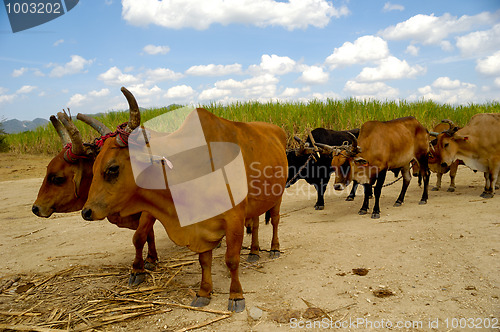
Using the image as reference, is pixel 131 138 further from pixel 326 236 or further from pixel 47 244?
pixel 47 244

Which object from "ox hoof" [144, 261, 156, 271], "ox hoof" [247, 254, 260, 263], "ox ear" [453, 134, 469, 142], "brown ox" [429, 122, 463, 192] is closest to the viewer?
"ox hoof" [144, 261, 156, 271]

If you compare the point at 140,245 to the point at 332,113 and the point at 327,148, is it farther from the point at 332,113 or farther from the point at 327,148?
the point at 332,113

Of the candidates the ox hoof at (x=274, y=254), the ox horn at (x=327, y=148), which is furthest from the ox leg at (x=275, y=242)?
the ox horn at (x=327, y=148)

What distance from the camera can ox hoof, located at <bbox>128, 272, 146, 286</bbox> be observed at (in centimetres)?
385

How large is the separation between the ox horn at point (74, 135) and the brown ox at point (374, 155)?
4.17 m

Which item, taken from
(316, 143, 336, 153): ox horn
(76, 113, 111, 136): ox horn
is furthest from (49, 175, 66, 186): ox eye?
(316, 143, 336, 153): ox horn

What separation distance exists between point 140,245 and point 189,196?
1.14m

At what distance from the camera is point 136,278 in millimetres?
3863

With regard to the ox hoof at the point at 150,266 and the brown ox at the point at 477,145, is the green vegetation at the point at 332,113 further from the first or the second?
the ox hoof at the point at 150,266

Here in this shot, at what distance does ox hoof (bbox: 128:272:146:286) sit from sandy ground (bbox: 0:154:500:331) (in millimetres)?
83

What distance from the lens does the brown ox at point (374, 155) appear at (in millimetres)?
6285

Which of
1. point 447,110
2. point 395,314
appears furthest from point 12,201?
point 447,110

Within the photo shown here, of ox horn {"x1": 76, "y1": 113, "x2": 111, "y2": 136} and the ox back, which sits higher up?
ox horn {"x1": 76, "y1": 113, "x2": 111, "y2": 136}

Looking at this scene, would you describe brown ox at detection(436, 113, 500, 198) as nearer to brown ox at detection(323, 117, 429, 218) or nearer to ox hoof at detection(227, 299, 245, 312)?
brown ox at detection(323, 117, 429, 218)
